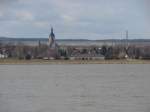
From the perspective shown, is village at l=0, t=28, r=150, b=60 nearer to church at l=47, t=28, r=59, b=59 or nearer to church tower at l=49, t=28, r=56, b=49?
church at l=47, t=28, r=59, b=59

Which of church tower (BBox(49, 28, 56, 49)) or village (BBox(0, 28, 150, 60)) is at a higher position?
church tower (BBox(49, 28, 56, 49))

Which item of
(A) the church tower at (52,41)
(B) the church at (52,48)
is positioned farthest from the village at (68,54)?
(A) the church tower at (52,41)

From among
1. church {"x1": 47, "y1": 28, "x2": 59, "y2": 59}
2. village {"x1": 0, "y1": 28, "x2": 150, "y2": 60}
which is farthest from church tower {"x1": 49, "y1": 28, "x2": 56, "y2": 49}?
village {"x1": 0, "y1": 28, "x2": 150, "y2": 60}

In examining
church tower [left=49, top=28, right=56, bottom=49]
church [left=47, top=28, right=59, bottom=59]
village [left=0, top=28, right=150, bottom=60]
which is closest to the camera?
village [left=0, top=28, right=150, bottom=60]

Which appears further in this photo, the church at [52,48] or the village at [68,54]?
the church at [52,48]

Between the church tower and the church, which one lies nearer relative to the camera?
the church

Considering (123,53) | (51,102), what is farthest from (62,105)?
(123,53)

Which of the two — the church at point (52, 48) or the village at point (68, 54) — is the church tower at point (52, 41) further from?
the village at point (68, 54)

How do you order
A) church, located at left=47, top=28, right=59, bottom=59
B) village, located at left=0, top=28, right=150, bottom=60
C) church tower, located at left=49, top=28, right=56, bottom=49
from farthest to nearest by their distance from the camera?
church tower, located at left=49, top=28, right=56, bottom=49, church, located at left=47, top=28, right=59, bottom=59, village, located at left=0, top=28, right=150, bottom=60

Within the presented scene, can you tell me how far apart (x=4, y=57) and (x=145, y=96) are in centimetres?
4955

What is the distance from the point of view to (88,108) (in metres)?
14.6

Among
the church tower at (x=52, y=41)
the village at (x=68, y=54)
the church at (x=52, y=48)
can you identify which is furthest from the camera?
the church tower at (x=52, y=41)

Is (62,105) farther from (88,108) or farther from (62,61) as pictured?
(62,61)

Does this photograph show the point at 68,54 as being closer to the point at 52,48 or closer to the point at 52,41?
the point at 52,48
